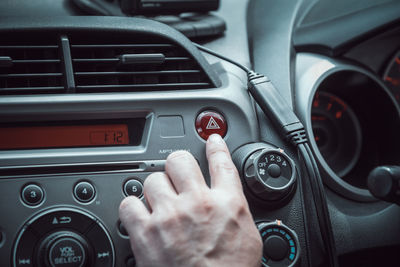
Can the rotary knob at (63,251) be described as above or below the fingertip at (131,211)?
below

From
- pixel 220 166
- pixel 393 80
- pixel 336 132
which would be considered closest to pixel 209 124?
pixel 220 166

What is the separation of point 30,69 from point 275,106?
564 millimetres

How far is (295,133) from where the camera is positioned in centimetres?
106

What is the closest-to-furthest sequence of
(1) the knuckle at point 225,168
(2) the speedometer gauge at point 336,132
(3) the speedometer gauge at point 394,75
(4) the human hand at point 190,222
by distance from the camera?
(4) the human hand at point 190,222
(1) the knuckle at point 225,168
(2) the speedometer gauge at point 336,132
(3) the speedometer gauge at point 394,75

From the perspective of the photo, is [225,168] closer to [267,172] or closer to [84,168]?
[267,172]

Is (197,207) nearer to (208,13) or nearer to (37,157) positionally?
(37,157)

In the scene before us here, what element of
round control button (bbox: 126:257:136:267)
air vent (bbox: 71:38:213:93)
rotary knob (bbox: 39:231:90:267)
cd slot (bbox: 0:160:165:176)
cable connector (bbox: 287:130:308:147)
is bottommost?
round control button (bbox: 126:257:136:267)

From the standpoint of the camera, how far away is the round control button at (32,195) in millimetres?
923

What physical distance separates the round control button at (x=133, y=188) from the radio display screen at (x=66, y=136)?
93 millimetres

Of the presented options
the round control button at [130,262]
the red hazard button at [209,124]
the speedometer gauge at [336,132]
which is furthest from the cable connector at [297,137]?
the round control button at [130,262]

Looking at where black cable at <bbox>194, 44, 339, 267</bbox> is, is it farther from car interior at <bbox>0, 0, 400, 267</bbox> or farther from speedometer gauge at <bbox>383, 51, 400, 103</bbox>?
speedometer gauge at <bbox>383, 51, 400, 103</bbox>

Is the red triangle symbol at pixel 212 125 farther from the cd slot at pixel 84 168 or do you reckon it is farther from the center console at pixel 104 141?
the cd slot at pixel 84 168

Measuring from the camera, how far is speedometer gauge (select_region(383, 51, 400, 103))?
1.46 meters

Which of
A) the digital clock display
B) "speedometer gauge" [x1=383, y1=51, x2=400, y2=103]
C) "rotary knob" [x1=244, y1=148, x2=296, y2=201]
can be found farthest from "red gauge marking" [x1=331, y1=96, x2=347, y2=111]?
the digital clock display
